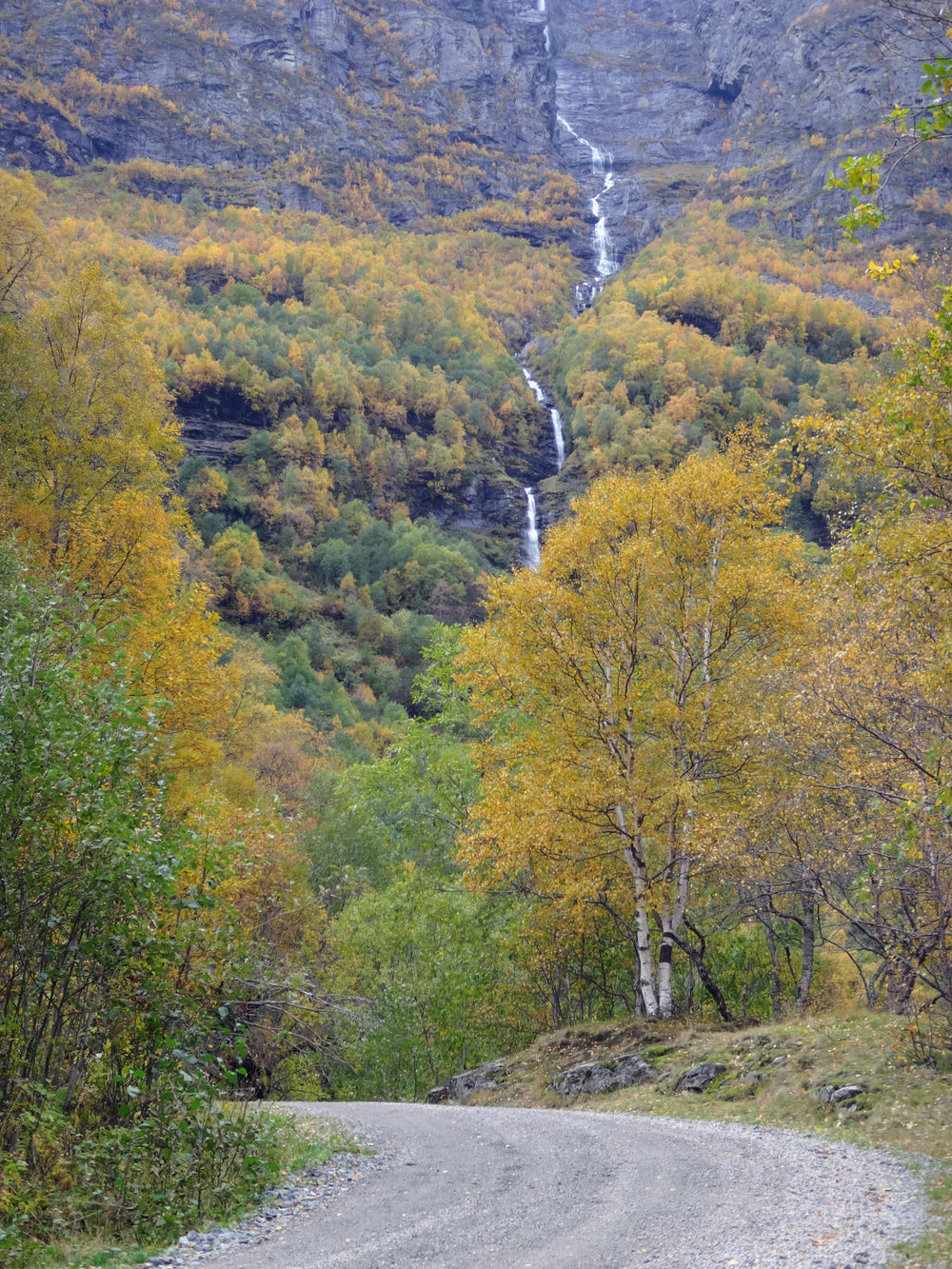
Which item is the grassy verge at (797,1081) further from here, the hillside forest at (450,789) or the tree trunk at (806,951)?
the tree trunk at (806,951)

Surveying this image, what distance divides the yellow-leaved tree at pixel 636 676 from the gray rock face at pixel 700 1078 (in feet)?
9.10

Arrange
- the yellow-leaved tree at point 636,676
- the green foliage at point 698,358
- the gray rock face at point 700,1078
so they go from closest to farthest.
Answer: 1. the gray rock face at point 700,1078
2. the yellow-leaved tree at point 636,676
3. the green foliage at point 698,358

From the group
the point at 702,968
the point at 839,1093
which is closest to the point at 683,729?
the point at 702,968

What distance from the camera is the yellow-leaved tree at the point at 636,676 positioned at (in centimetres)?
1585

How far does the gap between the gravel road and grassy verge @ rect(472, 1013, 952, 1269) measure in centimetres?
56

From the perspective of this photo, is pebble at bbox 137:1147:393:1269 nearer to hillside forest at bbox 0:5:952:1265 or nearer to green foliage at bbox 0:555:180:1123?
hillside forest at bbox 0:5:952:1265

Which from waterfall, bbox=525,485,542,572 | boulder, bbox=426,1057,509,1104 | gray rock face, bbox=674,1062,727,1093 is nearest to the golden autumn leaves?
gray rock face, bbox=674,1062,727,1093

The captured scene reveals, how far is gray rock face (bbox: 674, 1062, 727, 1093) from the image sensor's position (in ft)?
44.3

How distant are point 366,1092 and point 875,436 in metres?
25.9

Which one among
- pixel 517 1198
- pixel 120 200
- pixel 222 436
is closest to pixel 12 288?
pixel 517 1198

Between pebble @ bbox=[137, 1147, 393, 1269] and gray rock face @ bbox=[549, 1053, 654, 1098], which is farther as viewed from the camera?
gray rock face @ bbox=[549, 1053, 654, 1098]

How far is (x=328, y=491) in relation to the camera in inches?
4592

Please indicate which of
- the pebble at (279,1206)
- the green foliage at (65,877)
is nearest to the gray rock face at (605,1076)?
the pebble at (279,1206)

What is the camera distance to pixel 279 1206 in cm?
884
